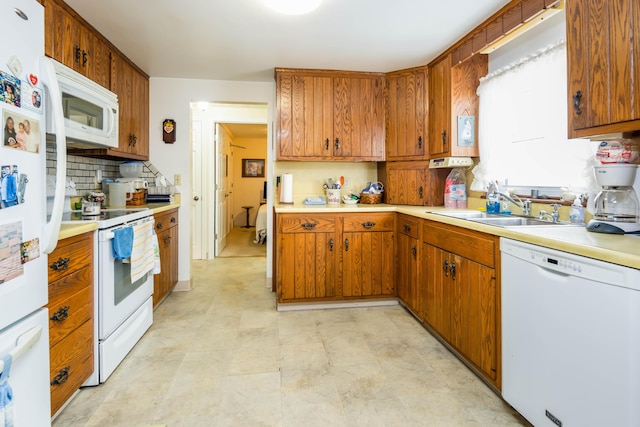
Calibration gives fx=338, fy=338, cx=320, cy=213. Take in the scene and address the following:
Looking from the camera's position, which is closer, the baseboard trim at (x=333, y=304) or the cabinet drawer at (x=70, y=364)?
the cabinet drawer at (x=70, y=364)

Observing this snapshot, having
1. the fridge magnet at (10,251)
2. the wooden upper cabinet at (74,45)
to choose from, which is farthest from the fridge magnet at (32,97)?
the wooden upper cabinet at (74,45)

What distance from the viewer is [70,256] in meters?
1.56

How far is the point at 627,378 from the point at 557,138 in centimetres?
152

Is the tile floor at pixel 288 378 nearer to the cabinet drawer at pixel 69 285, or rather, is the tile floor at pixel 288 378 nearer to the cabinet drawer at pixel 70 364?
the cabinet drawer at pixel 70 364

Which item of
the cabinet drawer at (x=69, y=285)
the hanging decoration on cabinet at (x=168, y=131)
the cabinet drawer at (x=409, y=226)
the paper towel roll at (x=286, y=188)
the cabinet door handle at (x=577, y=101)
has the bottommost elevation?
the cabinet drawer at (x=69, y=285)

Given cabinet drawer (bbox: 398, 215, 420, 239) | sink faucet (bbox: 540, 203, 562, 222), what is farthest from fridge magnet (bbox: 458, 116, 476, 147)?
sink faucet (bbox: 540, 203, 562, 222)

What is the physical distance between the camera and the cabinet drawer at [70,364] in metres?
1.46

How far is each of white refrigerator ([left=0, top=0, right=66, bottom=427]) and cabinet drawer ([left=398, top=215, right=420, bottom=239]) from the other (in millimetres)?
2164

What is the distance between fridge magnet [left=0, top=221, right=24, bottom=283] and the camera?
1.04 metres

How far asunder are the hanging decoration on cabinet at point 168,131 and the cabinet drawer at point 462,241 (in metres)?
2.60

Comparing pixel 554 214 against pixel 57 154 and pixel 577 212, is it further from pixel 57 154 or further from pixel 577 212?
pixel 57 154

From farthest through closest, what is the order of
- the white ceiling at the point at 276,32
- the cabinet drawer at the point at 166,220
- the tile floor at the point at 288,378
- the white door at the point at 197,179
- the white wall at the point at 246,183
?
the white wall at the point at 246,183
the white door at the point at 197,179
the cabinet drawer at the point at 166,220
the white ceiling at the point at 276,32
the tile floor at the point at 288,378

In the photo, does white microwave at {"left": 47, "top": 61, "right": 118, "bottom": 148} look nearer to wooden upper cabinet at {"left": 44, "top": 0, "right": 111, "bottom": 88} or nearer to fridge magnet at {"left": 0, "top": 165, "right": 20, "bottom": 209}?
wooden upper cabinet at {"left": 44, "top": 0, "right": 111, "bottom": 88}

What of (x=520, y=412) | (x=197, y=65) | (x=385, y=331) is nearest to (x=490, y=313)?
(x=520, y=412)
